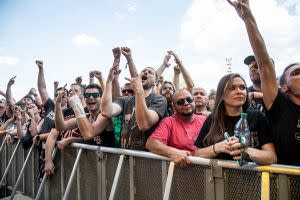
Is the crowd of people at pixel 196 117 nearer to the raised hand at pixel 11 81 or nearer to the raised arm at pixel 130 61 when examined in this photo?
the raised arm at pixel 130 61

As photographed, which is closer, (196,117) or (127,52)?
(196,117)

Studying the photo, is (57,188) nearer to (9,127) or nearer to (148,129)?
(148,129)

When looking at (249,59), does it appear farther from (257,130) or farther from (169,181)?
(169,181)

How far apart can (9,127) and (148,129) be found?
5.50m

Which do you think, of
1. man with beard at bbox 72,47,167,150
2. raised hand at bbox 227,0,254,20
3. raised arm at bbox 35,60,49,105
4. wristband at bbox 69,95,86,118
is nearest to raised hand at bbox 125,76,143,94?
man with beard at bbox 72,47,167,150

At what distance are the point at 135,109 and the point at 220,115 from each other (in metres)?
1.06

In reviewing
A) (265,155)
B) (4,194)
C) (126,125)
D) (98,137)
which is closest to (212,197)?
(265,155)

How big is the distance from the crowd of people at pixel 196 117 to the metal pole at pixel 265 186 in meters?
0.14

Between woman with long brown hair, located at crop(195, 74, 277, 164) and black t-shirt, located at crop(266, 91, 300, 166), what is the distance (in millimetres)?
84

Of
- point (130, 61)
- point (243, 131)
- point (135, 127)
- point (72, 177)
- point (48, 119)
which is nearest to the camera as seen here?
point (243, 131)

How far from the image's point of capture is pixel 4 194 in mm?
7379

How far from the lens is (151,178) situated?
3.33m

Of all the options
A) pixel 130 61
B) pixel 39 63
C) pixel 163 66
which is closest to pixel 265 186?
pixel 130 61

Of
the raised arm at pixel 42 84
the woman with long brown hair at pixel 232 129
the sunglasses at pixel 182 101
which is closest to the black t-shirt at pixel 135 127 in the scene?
the sunglasses at pixel 182 101
